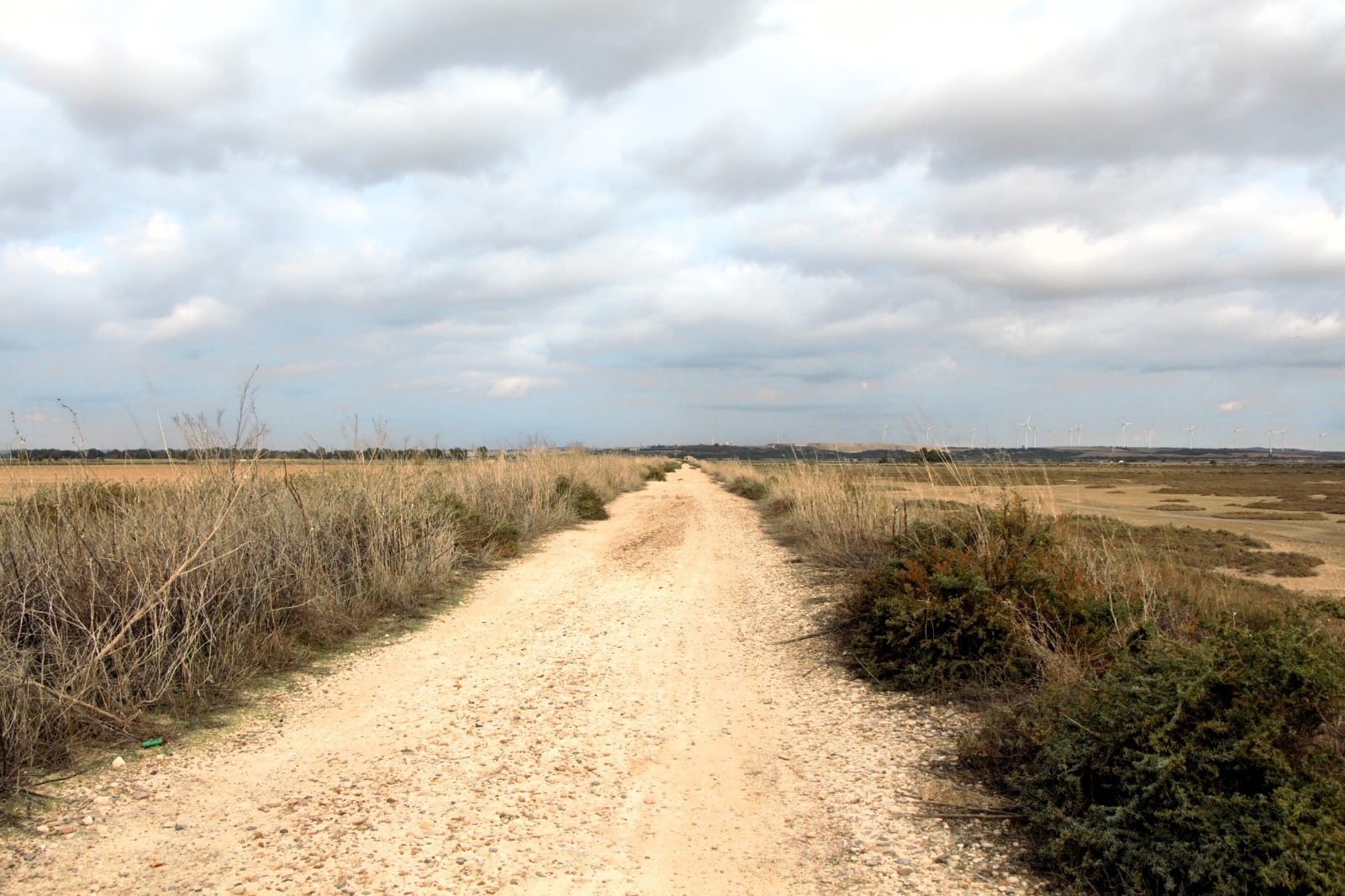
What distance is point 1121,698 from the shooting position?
12.9ft

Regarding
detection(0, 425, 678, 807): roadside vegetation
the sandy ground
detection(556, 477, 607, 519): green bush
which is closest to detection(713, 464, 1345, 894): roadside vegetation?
the sandy ground

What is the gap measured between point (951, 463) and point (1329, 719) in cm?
587

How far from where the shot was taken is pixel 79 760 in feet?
15.3

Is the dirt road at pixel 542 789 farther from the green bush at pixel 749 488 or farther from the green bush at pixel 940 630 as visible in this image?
the green bush at pixel 749 488

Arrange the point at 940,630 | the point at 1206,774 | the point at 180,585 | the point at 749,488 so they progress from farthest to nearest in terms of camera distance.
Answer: the point at 749,488 → the point at 940,630 → the point at 180,585 → the point at 1206,774

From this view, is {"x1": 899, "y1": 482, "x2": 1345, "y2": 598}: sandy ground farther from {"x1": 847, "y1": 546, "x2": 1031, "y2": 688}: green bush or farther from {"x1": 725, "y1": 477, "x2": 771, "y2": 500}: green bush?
{"x1": 725, "y1": 477, "x2": 771, "y2": 500}: green bush

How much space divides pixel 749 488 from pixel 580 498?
540 inches

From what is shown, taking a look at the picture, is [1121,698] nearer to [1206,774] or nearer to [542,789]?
[1206,774]

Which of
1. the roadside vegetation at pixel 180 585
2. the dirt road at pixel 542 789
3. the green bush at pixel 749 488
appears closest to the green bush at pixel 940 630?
the dirt road at pixel 542 789

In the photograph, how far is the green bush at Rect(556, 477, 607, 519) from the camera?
2175cm

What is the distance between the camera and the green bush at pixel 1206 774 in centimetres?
309

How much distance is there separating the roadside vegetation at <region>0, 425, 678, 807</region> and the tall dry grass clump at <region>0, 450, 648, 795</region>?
2 centimetres

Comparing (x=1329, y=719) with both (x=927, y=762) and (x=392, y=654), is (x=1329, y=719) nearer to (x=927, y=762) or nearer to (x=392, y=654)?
(x=927, y=762)

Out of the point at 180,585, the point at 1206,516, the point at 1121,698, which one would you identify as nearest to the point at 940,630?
the point at 1121,698
